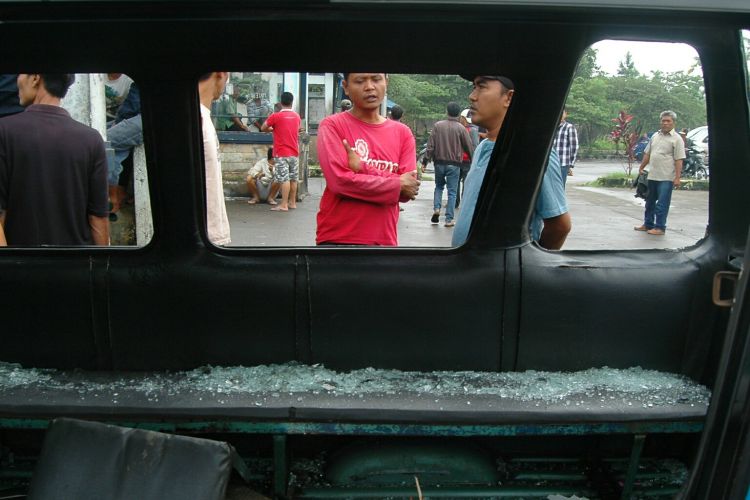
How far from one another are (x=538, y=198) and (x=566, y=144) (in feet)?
0.80

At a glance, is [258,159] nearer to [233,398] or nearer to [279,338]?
[279,338]

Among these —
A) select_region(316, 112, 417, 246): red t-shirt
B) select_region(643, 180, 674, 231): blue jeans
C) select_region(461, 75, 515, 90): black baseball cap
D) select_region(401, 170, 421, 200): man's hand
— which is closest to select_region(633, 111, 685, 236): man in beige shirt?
select_region(643, 180, 674, 231): blue jeans

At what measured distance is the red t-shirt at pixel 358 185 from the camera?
9.00ft

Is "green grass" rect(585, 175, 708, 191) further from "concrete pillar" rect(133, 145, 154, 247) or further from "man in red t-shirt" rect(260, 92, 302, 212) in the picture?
"concrete pillar" rect(133, 145, 154, 247)

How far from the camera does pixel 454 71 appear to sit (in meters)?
2.13

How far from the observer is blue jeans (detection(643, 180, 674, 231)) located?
2576mm

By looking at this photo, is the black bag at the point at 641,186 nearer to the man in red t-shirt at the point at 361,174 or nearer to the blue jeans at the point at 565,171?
the blue jeans at the point at 565,171

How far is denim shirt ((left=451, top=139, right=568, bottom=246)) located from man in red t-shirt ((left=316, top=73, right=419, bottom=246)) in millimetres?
287

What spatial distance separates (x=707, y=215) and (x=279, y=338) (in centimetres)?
167

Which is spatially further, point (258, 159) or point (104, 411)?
point (258, 159)

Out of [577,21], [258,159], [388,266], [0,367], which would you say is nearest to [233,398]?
[388,266]

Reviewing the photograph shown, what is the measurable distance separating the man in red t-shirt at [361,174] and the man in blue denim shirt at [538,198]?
302mm

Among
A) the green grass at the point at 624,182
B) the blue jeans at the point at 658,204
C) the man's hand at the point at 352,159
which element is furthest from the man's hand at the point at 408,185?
the blue jeans at the point at 658,204

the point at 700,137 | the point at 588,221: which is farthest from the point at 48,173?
the point at 700,137
